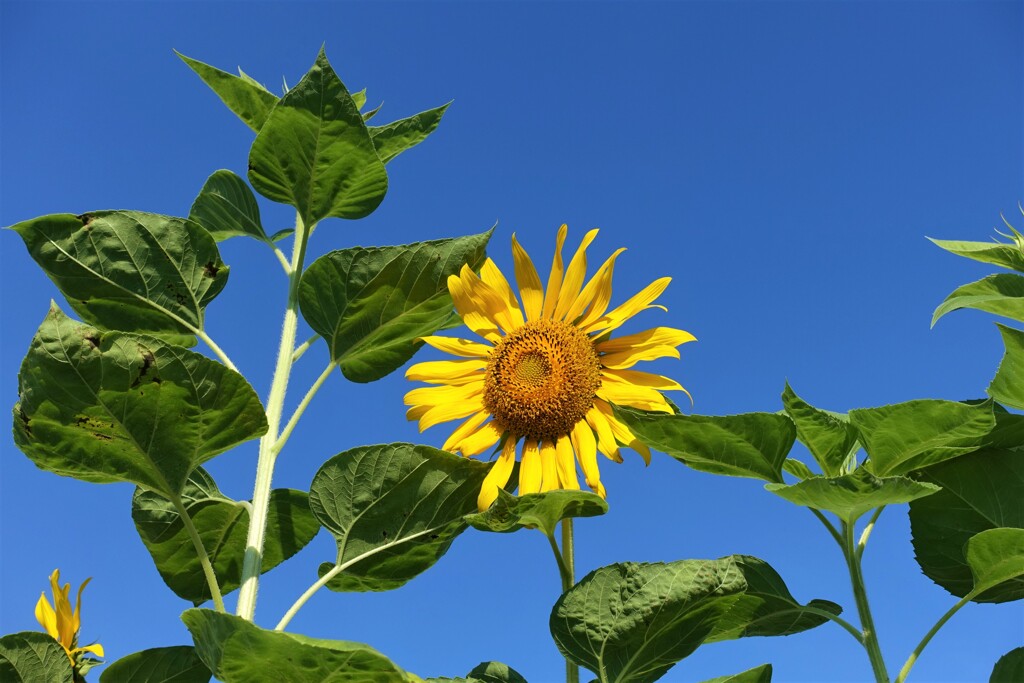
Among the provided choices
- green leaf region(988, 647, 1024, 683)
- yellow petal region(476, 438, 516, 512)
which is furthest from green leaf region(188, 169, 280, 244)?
green leaf region(988, 647, 1024, 683)

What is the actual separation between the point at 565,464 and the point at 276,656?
2.90 feet

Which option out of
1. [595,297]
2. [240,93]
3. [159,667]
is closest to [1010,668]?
[595,297]

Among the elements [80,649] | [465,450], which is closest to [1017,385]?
[465,450]

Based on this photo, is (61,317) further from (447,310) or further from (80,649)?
(80,649)

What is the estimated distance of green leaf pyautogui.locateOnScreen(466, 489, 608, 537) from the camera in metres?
1.93

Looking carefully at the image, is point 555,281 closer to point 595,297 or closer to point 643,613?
point 595,297

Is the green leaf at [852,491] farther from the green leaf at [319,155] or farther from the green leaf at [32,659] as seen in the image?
the green leaf at [32,659]

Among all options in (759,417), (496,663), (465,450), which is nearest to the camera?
(759,417)

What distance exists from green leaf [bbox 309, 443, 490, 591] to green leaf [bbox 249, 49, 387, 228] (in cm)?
69

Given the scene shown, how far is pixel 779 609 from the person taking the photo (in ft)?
6.97

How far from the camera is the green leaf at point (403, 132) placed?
2.65m

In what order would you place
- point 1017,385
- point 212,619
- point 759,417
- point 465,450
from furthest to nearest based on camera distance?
point 465,450 < point 1017,385 < point 759,417 < point 212,619

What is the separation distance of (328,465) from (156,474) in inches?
15.4

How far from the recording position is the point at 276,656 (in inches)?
68.9
